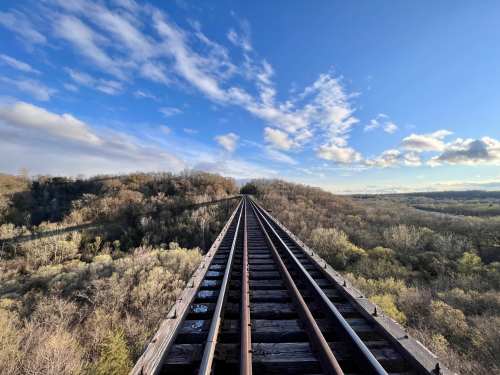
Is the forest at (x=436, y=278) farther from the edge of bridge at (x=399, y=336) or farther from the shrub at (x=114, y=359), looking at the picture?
the shrub at (x=114, y=359)

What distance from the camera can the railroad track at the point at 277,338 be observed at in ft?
8.59

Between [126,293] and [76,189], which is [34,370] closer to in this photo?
[126,293]

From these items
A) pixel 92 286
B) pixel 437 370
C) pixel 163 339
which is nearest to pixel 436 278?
pixel 437 370

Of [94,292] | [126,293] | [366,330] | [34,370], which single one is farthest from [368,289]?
[94,292]

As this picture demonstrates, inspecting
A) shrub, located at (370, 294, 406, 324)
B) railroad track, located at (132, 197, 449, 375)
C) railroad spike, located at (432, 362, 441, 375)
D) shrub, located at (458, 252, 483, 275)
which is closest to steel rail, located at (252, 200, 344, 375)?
railroad track, located at (132, 197, 449, 375)

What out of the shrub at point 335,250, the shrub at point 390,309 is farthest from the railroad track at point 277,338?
the shrub at point 335,250

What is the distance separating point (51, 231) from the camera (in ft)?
67.9

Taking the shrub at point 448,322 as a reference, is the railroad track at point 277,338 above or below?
above

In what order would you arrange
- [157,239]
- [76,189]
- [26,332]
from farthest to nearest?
[76,189]
[157,239]
[26,332]

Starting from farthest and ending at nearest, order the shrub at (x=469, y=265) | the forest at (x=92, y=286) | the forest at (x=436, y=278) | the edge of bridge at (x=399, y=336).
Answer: the shrub at (x=469, y=265)
the forest at (x=436, y=278)
the forest at (x=92, y=286)
the edge of bridge at (x=399, y=336)

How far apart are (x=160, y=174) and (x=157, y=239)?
39273mm

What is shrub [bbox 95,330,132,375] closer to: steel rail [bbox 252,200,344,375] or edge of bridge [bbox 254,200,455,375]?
steel rail [bbox 252,200,344,375]

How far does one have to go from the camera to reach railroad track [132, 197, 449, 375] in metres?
2.62

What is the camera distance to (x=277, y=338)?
130 inches
